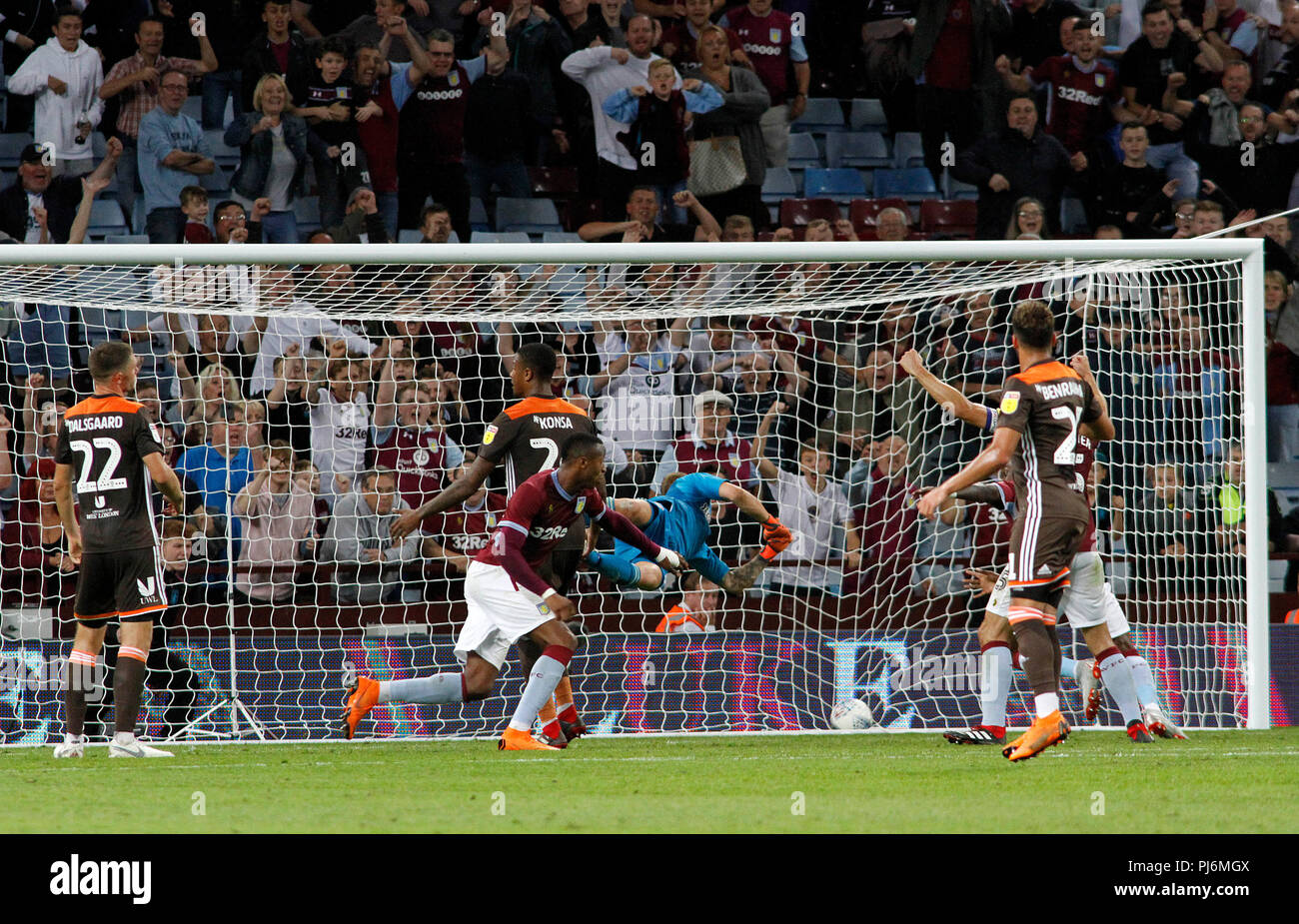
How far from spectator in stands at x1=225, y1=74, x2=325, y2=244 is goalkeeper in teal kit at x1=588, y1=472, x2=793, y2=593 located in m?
4.63

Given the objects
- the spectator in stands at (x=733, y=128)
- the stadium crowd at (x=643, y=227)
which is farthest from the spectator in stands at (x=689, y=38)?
the spectator in stands at (x=733, y=128)

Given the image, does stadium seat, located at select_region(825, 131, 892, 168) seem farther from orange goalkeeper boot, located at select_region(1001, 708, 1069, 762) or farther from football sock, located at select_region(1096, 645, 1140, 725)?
orange goalkeeper boot, located at select_region(1001, 708, 1069, 762)

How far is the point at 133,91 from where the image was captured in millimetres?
12438

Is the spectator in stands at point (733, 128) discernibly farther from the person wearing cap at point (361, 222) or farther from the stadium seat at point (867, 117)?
the person wearing cap at point (361, 222)

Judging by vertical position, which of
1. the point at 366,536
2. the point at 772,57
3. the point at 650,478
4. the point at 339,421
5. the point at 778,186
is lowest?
the point at 366,536

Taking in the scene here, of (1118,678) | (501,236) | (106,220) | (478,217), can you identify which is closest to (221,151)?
(106,220)

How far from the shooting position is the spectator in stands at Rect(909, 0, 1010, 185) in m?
13.4

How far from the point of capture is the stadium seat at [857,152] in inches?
536

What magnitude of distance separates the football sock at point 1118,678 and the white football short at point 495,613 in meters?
2.61

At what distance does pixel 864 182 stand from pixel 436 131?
3712 millimetres

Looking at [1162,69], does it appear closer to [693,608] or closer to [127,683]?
[693,608]

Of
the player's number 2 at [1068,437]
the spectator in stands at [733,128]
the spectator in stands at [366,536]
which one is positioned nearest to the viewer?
the player's number 2 at [1068,437]

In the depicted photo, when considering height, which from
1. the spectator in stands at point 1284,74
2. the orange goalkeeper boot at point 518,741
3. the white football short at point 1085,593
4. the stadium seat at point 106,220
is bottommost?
the orange goalkeeper boot at point 518,741

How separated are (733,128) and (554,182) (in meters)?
1.56
